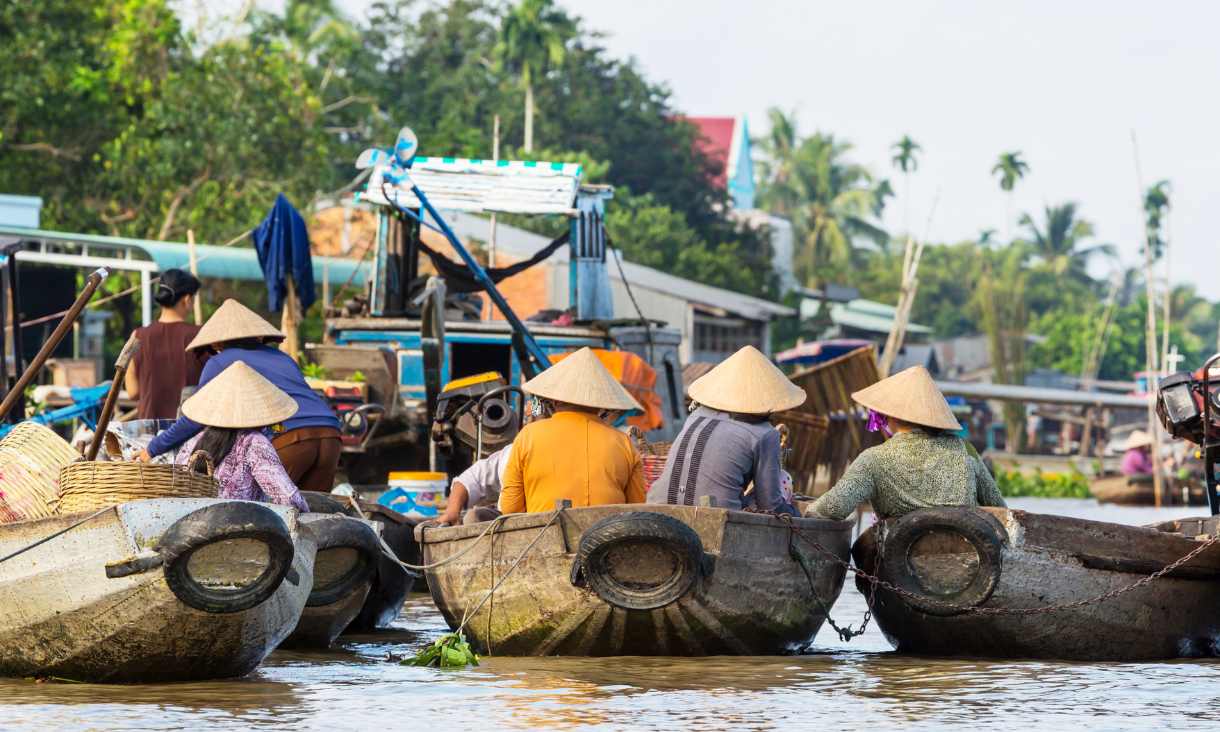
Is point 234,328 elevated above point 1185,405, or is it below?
above

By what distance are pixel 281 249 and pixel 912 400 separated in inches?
324

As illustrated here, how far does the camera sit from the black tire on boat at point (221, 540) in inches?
270

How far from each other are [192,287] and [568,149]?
35625mm

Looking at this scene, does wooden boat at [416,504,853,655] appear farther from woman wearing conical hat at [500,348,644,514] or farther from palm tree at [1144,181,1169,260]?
palm tree at [1144,181,1169,260]

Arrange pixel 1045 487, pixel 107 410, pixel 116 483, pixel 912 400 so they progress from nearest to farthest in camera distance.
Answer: pixel 116 483 < pixel 107 410 < pixel 912 400 < pixel 1045 487

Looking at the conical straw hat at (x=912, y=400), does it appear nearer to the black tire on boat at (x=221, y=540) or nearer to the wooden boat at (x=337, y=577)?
the wooden boat at (x=337, y=577)

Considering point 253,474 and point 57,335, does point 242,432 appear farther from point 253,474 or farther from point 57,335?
point 57,335

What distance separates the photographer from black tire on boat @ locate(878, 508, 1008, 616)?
8.27 metres

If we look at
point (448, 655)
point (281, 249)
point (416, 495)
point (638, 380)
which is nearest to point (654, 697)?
point (448, 655)

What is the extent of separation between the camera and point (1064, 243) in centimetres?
6600

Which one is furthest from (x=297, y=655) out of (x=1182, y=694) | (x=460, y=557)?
(x=1182, y=694)

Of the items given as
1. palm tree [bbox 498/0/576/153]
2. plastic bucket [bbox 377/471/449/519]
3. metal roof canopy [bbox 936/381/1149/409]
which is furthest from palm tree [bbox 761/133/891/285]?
plastic bucket [bbox 377/471/449/519]

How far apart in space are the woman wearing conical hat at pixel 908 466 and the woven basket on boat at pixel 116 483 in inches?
114

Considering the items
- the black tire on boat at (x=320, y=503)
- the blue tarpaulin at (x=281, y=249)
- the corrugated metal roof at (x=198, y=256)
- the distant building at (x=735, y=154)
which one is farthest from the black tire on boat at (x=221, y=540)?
the distant building at (x=735, y=154)
